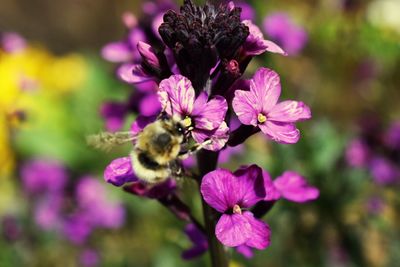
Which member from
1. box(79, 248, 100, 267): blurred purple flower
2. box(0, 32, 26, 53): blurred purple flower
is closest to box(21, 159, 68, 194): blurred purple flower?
box(79, 248, 100, 267): blurred purple flower

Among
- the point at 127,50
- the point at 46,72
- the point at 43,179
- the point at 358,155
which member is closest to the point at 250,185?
the point at 127,50

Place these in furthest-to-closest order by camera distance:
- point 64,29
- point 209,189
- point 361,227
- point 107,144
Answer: point 64,29 → point 361,227 → point 107,144 → point 209,189

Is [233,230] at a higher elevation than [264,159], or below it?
higher

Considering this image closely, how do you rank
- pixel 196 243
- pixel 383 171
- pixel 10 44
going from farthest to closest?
pixel 383 171, pixel 10 44, pixel 196 243

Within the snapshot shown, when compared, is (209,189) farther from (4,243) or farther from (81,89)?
(81,89)

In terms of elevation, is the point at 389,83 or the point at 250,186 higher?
the point at 250,186

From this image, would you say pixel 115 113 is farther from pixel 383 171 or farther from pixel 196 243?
pixel 383 171

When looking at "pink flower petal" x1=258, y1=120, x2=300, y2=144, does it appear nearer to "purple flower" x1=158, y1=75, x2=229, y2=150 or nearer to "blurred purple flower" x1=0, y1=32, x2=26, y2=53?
"purple flower" x1=158, y1=75, x2=229, y2=150

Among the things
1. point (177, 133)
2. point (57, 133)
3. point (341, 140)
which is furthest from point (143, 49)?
point (57, 133)
